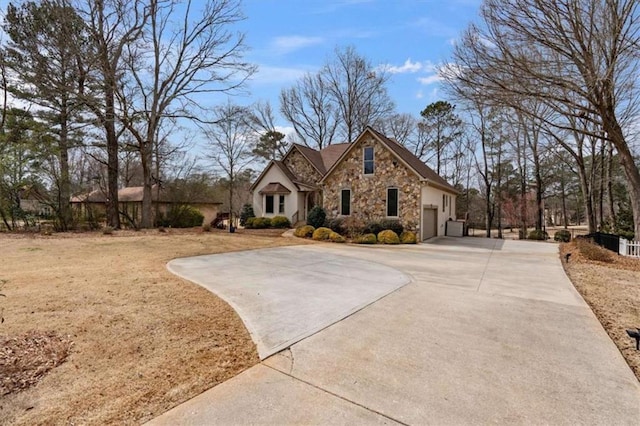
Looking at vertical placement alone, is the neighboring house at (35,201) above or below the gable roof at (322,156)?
below

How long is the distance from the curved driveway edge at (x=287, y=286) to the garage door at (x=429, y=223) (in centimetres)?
830

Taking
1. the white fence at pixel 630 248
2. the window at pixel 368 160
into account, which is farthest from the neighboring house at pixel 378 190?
the white fence at pixel 630 248

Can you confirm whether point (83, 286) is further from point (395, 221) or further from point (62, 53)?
point (62, 53)

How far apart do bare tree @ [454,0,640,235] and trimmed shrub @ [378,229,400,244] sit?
7.36 meters

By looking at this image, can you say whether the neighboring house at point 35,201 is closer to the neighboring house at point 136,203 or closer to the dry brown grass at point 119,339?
the neighboring house at point 136,203

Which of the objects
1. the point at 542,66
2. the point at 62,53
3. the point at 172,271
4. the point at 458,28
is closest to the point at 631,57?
the point at 542,66

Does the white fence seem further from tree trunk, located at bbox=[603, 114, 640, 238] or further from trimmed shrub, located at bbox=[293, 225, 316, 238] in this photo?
trimmed shrub, located at bbox=[293, 225, 316, 238]

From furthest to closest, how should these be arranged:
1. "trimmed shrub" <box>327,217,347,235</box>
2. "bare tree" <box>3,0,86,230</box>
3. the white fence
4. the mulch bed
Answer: "trimmed shrub" <box>327,217,347,235</box>, "bare tree" <box>3,0,86,230</box>, the white fence, the mulch bed

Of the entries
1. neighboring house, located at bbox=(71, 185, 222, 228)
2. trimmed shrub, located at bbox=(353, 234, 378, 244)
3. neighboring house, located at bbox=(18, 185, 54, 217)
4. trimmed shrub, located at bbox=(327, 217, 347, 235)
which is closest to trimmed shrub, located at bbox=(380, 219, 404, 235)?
trimmed shrub, located at bbox=(353, 234, 378, 244)

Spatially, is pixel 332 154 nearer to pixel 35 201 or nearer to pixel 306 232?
pixel 306 232

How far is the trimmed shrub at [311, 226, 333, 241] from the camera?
1690 centimetres

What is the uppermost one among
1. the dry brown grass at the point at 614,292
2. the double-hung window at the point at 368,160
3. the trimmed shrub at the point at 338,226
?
the double-hung window at the point at 368,160

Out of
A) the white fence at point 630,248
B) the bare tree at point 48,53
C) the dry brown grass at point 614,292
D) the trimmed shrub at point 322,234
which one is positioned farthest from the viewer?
the trimmed shrub at point 322,234

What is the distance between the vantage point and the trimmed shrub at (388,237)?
52.3 feet
